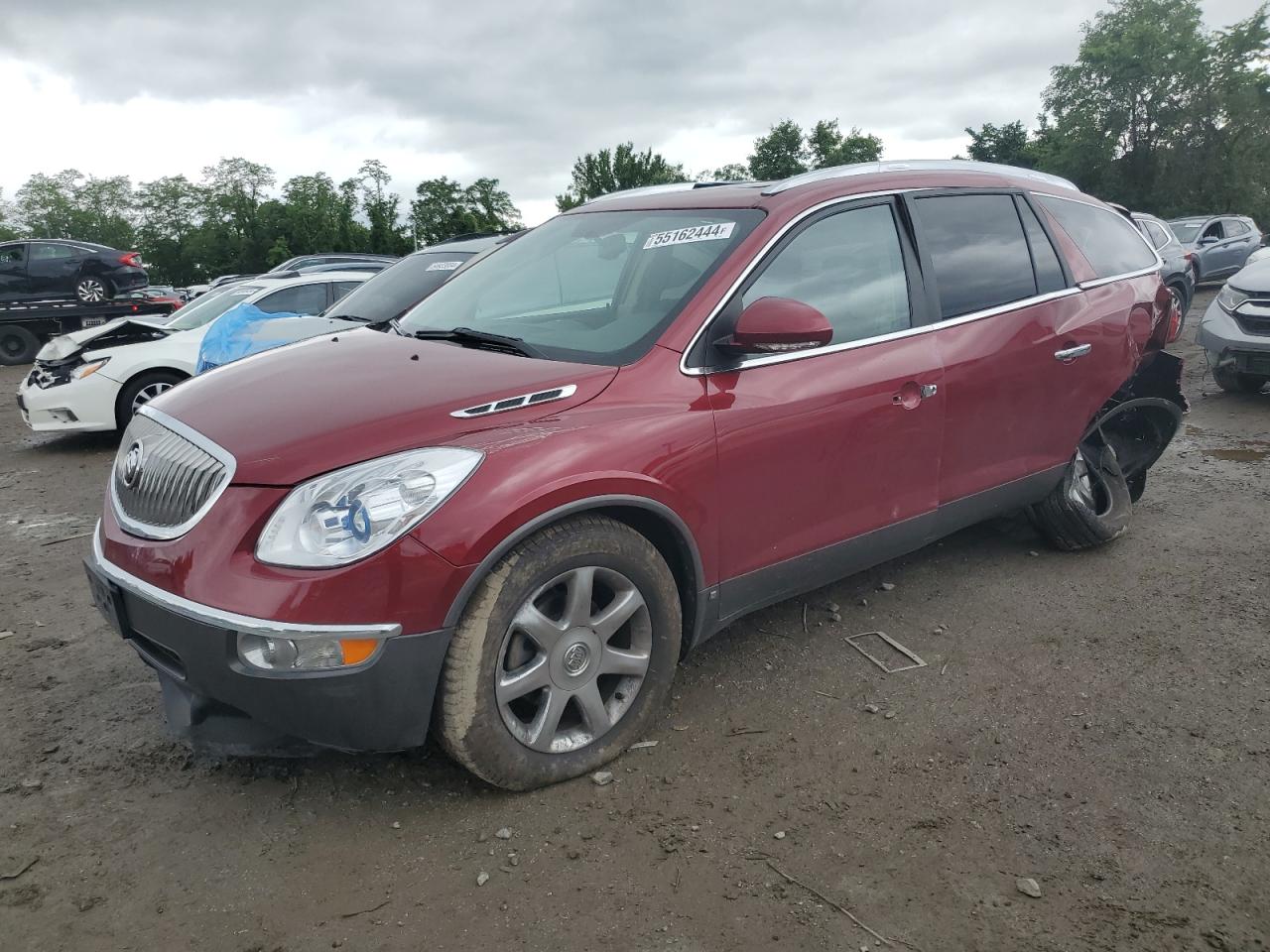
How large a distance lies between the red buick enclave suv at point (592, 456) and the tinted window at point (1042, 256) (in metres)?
→ 0.01

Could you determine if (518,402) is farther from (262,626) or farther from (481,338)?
(262,626)

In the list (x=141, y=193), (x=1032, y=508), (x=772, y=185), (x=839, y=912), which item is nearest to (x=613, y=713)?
(x=839, y=912)

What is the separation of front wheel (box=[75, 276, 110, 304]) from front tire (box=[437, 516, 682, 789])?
727 inches

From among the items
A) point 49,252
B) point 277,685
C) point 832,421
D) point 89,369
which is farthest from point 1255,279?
point 49,252

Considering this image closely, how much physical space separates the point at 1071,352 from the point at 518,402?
8.62 feet

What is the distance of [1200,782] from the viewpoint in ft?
9.01

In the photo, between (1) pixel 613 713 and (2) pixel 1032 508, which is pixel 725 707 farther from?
(2) pixel 1032 508

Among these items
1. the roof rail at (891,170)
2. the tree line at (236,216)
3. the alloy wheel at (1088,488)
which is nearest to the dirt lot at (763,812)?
the alloy wheel at (1088,488)

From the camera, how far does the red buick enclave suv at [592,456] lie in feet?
7.86

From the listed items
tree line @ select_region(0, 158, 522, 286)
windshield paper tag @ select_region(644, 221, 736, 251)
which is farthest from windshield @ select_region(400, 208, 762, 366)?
tree line @ select_region(0, 158, 522, 286)

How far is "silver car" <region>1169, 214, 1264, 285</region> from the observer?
728 inches

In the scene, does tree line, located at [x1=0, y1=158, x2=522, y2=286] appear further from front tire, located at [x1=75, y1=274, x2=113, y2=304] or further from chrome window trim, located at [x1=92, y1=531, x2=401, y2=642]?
chrome window trim, located at [x1=92, y1=531, x2=401, y2=642]

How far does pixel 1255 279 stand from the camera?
8.06 m

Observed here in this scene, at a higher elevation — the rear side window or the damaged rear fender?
the rear side window
